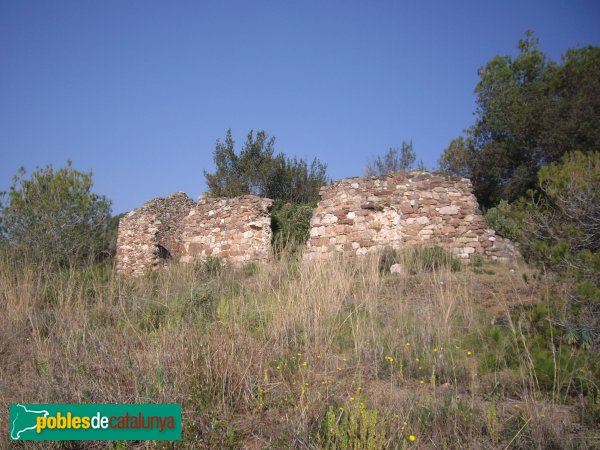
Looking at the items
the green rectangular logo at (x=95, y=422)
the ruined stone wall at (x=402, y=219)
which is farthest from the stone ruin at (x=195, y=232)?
the green rectangular logo at (x=95, y=422)

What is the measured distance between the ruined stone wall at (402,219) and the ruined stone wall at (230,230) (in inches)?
64.2

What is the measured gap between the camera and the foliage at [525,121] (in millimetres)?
16688

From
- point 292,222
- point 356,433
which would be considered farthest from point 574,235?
point 292,222

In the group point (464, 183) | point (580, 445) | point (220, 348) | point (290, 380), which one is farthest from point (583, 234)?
point (464, 183)

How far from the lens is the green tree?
1171cm

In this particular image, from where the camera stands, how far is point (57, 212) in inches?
497

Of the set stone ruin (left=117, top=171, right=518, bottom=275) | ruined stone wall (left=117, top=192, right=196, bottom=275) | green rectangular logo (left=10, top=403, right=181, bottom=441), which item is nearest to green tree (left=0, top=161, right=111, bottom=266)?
ruined stone wall (left=117, top=192, right=196, bottom=275)

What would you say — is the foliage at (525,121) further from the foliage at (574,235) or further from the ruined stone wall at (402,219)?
the foliage at (574,235)

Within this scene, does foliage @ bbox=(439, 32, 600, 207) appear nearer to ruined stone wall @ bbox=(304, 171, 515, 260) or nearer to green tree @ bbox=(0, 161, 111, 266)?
ruined stone wall @ bbox=(304, 171, 515, 260)

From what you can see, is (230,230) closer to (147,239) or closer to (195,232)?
(195,232)

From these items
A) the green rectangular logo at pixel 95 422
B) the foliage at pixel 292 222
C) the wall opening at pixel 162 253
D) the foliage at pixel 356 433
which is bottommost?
the foliage at pixel 356 433

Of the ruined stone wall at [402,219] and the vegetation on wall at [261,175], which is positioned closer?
the ruined stone wall at [402,219]

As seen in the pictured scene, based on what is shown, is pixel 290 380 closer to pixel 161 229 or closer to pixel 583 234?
pixel 583 234

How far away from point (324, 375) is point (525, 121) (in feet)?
63.2
